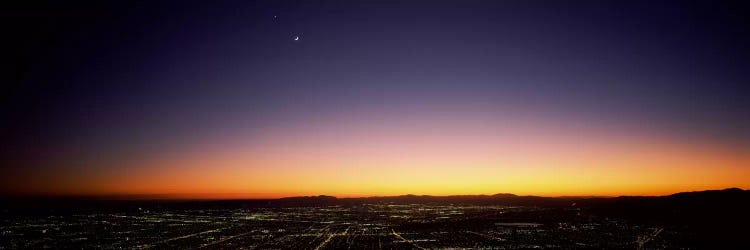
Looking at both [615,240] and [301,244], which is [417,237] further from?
[615,240]

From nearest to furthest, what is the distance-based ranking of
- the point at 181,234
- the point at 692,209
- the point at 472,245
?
the point at 472,245
the point at 181,234
the point at 692,209

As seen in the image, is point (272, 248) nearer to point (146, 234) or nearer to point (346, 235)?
point (346, 235)

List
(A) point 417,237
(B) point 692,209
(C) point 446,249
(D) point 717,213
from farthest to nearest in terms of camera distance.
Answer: (B) point 692,209 → (D) point 717,213 → (A) point 417,237 → (C) point 446,249

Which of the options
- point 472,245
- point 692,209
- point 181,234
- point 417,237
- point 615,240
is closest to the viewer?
point 472,245

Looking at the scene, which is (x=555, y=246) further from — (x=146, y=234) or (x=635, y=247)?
(x=146, y=234)

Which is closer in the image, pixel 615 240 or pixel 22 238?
pixel 615 240

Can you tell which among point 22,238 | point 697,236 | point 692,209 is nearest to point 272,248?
point 22,238

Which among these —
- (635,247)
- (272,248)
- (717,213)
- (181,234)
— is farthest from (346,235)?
(717,213)

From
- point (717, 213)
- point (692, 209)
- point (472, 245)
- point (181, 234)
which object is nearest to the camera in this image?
point (472, 245)

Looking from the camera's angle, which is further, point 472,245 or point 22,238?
point 22,238
